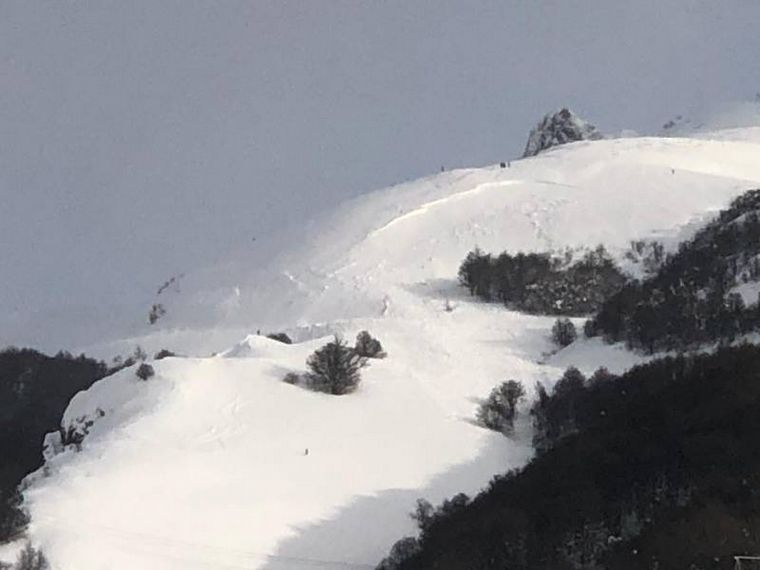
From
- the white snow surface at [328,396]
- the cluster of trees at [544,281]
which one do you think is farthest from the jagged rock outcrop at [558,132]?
the cluster of trees at [544,281]

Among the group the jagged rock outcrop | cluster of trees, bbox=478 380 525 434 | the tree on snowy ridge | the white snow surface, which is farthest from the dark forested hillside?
the jagged rock outcrop

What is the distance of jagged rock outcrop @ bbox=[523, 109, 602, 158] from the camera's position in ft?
472

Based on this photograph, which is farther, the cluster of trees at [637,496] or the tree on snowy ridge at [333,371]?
the tree on snowy ridge at [333,371]

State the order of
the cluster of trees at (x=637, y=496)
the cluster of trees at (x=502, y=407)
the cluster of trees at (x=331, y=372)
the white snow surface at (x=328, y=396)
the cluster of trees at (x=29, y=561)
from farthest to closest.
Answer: the cluster of trees at (x=331, y=372)
the cluster of trees at (x=502, y=407)
the white snow surface at (x=328, y=396)
the cluster of trees at (x=29, y=561)
the cluster of trees at (x=637, y=496)

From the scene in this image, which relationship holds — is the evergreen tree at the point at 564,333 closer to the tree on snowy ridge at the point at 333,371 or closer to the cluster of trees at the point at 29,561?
the tree on snowy ridge at the point at 333,371

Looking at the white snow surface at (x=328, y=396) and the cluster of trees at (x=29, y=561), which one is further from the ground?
the white snow surface at (x=328, y=396)

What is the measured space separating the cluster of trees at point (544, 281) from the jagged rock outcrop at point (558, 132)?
224 ft

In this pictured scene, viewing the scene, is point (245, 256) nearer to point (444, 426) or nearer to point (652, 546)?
point (444, 426)

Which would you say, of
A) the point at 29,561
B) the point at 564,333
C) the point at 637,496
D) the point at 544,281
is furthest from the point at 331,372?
the point at 544,281

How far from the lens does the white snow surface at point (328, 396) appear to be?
121ft

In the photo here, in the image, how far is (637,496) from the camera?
29.7 m

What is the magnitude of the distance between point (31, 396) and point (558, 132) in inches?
3623

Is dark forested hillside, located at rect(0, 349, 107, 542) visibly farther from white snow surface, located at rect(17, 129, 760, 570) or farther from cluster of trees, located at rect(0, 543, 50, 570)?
cluster of trees, located at rect(0, 543, 50, 570)

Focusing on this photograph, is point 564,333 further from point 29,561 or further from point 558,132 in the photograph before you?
point 558,132
